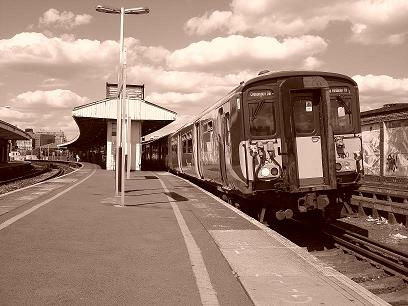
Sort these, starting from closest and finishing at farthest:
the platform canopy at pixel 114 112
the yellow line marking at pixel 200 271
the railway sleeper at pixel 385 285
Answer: the yellow line marking at pixel 200 271 → the railway sleeper at pixel 385 285 → the platform canopy at pixel 114 112

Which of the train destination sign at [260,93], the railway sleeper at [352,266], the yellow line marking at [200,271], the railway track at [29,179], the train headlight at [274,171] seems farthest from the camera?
the railway track at [29,179]

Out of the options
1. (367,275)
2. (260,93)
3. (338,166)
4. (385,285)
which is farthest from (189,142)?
(385,285)

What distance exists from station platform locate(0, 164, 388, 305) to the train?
3.51 feet

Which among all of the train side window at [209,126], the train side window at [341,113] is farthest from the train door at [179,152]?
the train side window at [341,113]

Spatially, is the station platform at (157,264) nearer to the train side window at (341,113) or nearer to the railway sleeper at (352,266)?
the railway sleeper at (352,266)

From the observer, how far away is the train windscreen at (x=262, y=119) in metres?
9.56

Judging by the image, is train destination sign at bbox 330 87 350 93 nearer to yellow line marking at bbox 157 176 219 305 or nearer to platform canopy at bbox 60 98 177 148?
yellow line marking at bbox 157 176 219 305

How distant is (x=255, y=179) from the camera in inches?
365

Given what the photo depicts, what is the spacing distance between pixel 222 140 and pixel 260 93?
2.26 metres

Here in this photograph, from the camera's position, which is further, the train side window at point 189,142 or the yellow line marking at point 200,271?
the train side window at point 189,142

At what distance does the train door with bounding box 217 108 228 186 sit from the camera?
11.4 metres

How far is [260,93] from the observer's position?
9688 millimetres

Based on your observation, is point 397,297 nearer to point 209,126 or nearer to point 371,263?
point 371,263

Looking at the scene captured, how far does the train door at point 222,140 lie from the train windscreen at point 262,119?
1668 millimetres
